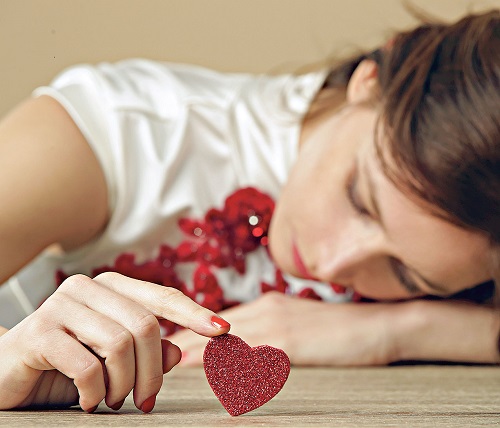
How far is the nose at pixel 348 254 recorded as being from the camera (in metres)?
0.99

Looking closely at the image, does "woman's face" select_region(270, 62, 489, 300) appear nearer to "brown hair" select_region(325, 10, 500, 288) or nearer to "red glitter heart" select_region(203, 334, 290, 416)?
"brown hair" select_region(325, 10, 500, 288)

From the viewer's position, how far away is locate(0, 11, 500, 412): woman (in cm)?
95

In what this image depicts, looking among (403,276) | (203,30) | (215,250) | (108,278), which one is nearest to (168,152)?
(215,250)

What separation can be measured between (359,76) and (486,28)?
222 millimetres

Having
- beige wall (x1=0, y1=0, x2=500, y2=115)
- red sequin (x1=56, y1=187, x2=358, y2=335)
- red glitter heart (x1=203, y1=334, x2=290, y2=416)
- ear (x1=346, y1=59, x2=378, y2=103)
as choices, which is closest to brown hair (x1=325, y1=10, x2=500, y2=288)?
ear (x1=346, y1=59, x2=378, y2=103)

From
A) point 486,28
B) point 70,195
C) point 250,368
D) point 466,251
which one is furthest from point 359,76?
point 250,368

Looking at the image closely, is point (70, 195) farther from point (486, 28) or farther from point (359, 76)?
point (486, 28)

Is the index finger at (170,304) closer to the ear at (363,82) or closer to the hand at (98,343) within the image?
the hand at (98,343)

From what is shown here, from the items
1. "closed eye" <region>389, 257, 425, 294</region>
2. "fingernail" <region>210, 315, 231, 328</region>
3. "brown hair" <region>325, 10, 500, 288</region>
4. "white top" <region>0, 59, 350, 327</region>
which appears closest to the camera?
"fingernail" <region>210, 315, 231, 328</region>

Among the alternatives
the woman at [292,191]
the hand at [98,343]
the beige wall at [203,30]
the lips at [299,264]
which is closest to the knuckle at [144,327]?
the hand at [98,343]

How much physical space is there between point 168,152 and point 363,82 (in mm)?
320

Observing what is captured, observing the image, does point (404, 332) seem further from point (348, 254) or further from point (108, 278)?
point (108, 278)

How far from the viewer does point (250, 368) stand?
517 mm

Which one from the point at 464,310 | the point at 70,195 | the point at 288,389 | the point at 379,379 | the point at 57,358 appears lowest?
the point at 464,310
